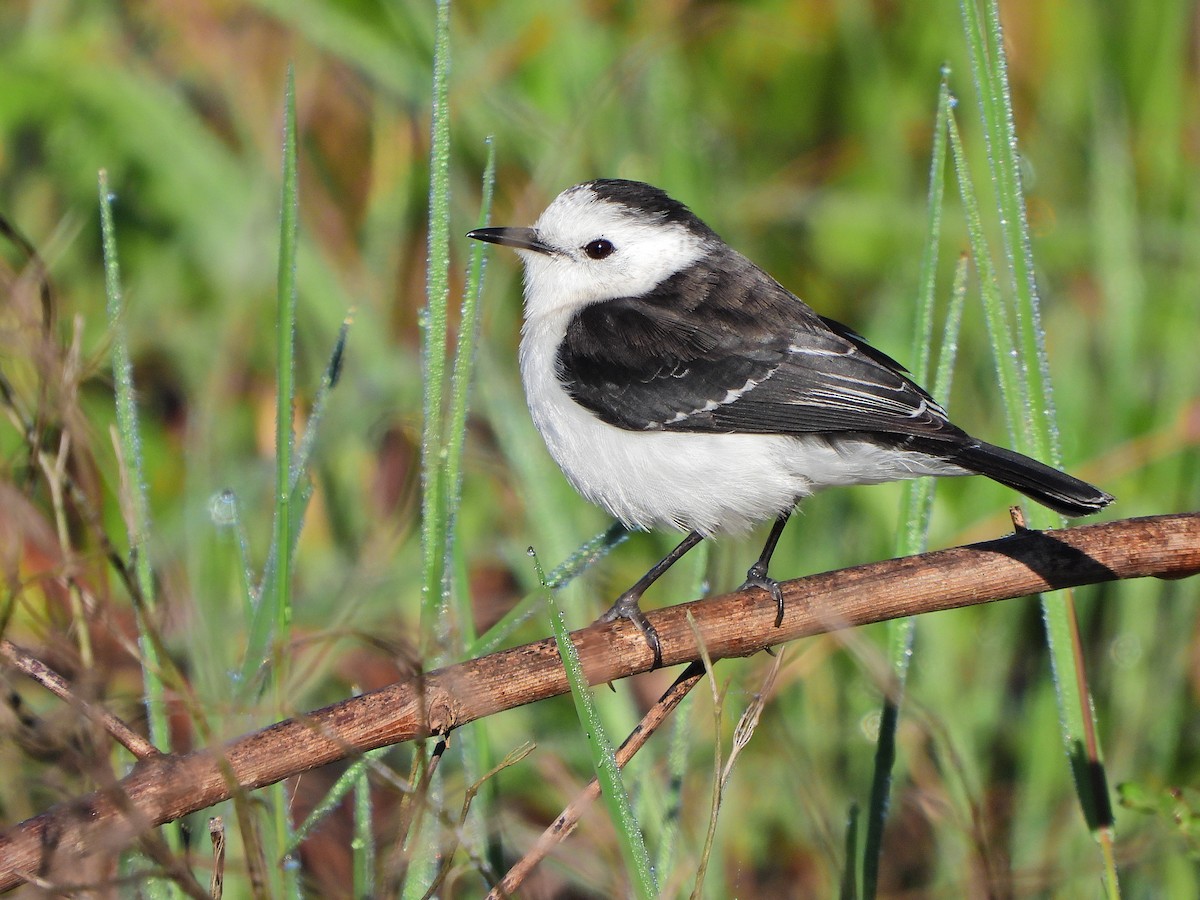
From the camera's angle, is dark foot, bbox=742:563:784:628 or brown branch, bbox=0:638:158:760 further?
dark foot, bbox=742:563:784:628

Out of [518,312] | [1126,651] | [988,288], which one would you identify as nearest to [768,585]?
[988,288]

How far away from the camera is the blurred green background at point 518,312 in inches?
147

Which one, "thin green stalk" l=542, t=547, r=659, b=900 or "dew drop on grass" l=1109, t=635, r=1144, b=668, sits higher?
"thin green stalk" l=542, t=547, r=659, b=900

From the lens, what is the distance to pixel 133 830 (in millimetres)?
1858

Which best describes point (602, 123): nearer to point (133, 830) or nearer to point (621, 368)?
point (621, 368)

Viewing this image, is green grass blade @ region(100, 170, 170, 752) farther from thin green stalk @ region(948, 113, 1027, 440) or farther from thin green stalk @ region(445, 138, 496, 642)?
thin green stalk @ region(948, 113, 1027, 440)

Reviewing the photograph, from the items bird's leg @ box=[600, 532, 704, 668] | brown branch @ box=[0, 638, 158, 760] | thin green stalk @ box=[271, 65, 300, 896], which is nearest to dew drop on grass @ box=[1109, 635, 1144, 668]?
bird's leg @ box=[600, 532, 704, 668]

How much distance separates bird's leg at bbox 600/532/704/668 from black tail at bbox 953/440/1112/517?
33.2 inches

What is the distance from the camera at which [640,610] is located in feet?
11.4

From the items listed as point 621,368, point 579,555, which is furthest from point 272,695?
point 621,368

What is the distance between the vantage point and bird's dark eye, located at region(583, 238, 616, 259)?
396cm

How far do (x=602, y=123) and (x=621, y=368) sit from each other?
6.54 ft

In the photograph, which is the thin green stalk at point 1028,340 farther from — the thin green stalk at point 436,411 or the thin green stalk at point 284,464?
the thin green stalk at point 284,464

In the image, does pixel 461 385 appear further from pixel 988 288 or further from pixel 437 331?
pixel 988 288
